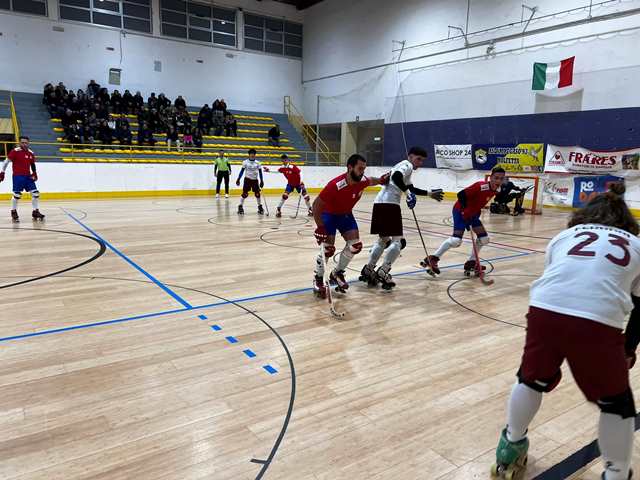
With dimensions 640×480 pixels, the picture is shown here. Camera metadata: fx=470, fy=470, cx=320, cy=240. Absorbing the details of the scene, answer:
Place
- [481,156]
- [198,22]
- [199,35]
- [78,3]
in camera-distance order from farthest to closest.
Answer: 1. [199,35]
2. [198,22]
3. [78,3]
4. [481,156]

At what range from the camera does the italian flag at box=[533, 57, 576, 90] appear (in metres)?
14.9

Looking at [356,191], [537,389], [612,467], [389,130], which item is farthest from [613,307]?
[389,130]

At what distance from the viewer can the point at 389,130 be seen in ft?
70.7

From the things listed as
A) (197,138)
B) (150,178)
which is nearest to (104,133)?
(150,178)

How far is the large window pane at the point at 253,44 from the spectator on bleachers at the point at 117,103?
8338 mm

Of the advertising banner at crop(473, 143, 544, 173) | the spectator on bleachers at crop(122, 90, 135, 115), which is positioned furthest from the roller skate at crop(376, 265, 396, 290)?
the spectator on bleachers at crop(122, 90, 135, 115)

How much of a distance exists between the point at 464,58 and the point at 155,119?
13.0 metres

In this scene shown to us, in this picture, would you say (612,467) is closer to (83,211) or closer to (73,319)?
(73,319)

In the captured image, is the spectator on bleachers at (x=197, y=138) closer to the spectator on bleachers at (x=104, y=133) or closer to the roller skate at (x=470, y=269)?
the spectator on bleachers at (x=104, y=133)

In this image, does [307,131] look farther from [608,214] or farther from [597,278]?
[597,278]

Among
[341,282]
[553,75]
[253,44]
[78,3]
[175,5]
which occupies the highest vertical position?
[175,5]

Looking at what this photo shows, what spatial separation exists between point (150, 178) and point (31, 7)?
10.5 meters

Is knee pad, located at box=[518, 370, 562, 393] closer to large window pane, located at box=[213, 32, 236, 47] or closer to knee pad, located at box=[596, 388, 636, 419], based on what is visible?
knee pad, located at box=[596, 388, 636, 419]

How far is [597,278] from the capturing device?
1.77 meters
